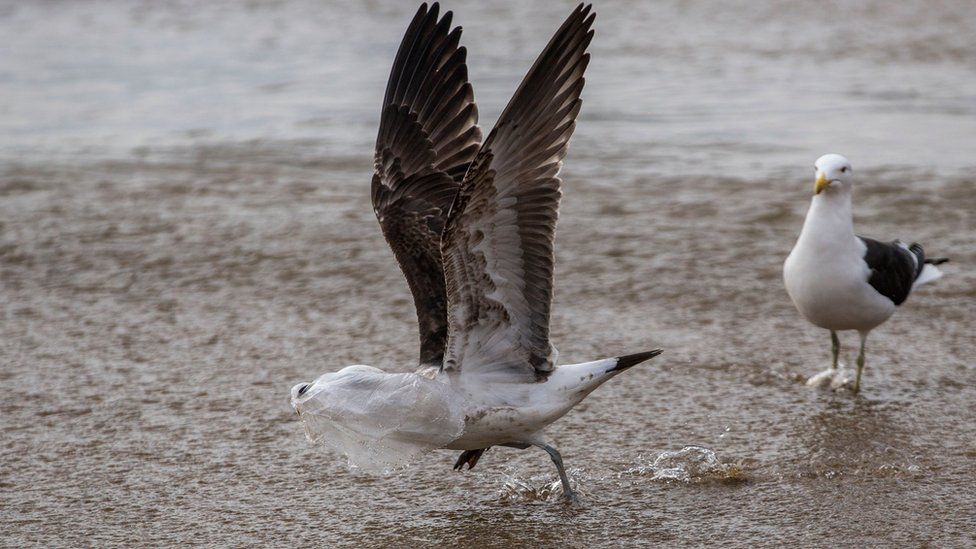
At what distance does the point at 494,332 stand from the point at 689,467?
909mm

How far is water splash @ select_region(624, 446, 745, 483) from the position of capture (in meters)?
4.83

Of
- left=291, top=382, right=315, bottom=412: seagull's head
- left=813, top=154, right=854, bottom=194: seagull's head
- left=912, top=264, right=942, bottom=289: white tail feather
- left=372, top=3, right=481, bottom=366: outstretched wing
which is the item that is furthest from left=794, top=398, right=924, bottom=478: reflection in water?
left=291, top=382, right=315, bottom=412: seagull's head

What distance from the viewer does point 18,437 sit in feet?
17.5

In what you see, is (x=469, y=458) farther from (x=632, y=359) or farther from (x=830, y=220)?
(x=830, y=220)

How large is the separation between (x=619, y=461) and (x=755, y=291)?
2370 mm

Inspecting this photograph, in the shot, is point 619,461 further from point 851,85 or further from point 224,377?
point 851,85

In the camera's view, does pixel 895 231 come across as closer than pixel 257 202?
Yes

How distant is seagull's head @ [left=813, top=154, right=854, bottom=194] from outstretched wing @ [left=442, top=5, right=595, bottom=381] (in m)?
1.66

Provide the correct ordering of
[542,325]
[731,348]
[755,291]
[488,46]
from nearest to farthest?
[542,325] → [731,348] → [755,291] → [488,46]

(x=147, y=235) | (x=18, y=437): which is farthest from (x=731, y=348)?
(x=147, y=235)

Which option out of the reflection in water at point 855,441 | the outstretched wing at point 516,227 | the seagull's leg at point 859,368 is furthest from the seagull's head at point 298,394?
the seagull's leg at point 859,368

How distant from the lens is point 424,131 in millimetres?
5613

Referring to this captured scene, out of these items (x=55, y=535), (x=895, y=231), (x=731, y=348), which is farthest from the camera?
(x=895, y=231)

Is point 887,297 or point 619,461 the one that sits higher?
point 887,297
